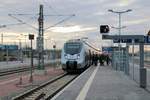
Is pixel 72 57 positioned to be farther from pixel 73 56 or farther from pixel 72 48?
pixel 72 48

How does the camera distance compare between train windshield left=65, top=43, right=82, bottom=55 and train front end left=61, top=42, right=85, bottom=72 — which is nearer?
train front end left=61, top=42, right=85, bottom=72

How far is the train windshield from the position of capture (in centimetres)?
4479

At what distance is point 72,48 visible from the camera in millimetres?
44969

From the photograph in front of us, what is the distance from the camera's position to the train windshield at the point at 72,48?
147 ft

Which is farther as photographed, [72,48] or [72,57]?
[72,48]

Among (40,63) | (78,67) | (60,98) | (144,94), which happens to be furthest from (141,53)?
(78,67)

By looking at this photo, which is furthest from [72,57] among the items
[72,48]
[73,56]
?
[72,48]

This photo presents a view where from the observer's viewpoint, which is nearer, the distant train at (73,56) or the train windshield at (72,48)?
the distant train at (73,56)

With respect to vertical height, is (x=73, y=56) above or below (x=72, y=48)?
below

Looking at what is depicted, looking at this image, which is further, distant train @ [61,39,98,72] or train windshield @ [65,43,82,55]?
train windshield @ [65,43,82,55]

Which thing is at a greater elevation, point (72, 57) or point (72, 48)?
point (72, 48)

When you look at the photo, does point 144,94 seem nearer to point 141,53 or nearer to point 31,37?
point 141,53

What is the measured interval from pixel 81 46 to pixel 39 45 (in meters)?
8.55

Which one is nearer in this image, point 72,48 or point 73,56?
point 73,56
